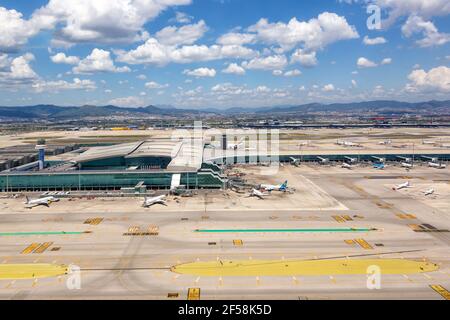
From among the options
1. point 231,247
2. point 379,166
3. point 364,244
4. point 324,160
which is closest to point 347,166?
point 324,160

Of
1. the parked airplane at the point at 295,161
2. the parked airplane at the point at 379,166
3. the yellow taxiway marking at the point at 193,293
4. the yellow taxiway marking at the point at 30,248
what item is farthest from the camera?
the parked airplane at the point at 295,161

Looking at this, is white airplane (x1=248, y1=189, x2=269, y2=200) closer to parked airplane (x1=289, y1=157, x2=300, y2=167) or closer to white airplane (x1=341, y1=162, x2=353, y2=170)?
parked airplane (x1=289, y1=157, x2=300, y2=167)

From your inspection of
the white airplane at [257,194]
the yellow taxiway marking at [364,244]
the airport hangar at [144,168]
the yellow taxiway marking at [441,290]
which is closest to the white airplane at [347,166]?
the airport hangar at [144,168]

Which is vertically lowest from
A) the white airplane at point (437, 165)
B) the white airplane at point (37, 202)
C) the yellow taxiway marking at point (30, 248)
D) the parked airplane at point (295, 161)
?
the yellow taxiway marking at point (30, 248)

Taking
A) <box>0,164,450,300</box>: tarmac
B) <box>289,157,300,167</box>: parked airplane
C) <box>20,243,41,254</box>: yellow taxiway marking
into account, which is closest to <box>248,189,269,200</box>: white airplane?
<box>0,164,450,300</box>: tarmac

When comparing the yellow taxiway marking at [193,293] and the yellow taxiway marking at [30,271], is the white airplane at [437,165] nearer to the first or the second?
the yellow taxiway marking at [193,293]

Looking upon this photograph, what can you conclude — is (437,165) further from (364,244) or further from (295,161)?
(364,244)
